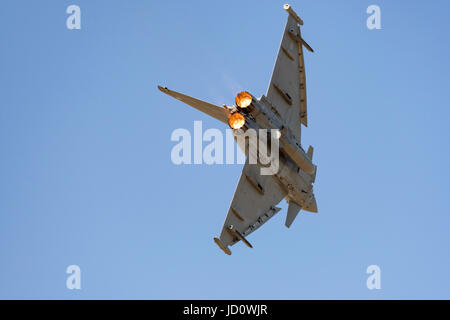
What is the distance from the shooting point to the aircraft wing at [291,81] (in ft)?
115

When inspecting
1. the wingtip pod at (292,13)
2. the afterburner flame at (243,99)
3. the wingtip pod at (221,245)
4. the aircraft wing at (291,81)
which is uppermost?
the wingtip pod at (292,13)

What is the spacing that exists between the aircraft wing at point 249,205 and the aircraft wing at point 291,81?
308 cm

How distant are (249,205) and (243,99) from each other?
7.64 m

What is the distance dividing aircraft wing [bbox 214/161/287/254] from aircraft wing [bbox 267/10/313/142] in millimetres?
3075

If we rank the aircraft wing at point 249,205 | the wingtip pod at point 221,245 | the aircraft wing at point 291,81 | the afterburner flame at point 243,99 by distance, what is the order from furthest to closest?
the aircraft wing at point 249,205 < the wingtip pod at point 221,245 < the aircraft wing at point 291,81 < the afterburner flame at point 243,99

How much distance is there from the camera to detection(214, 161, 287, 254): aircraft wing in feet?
117

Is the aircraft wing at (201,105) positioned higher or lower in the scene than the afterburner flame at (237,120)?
higher

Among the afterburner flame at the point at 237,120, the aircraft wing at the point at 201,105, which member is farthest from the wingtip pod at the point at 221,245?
the afterburner flame at the point at 237,120

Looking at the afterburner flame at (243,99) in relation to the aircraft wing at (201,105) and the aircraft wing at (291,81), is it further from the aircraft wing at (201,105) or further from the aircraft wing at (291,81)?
the aircraft wing at (291,81)

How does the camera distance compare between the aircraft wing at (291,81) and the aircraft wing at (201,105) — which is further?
the aircraft wing at (291,81)

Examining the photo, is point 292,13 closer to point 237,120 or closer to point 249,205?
point 237,120

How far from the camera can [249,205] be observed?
36375mm

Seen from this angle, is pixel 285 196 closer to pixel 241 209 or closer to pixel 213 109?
pixel 241 209
